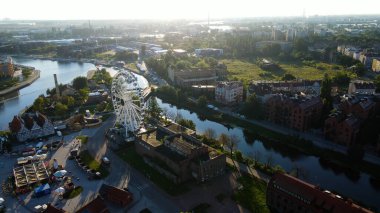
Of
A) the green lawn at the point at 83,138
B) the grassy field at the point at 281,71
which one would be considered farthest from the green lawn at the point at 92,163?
the grassy field at the point at 281,71

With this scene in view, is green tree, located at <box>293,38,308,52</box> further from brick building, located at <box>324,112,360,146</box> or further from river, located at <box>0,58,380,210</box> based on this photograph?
brick building, located at <box>324,112,360,146</box>

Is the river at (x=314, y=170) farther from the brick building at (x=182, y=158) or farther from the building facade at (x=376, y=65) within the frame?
the building facade at (x=376, y=65)

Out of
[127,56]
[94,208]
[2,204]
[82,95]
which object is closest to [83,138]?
[2,204]

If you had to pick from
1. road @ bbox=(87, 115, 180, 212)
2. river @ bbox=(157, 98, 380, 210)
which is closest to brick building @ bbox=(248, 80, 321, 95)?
river @ bbox=(157, 98, 380, 210)

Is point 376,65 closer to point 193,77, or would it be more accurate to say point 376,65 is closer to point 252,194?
point 193,77

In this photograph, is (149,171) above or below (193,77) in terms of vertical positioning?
below

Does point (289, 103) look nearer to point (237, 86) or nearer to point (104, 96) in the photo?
point (237, 86)

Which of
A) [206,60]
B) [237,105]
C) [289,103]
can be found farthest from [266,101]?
[206,60]
